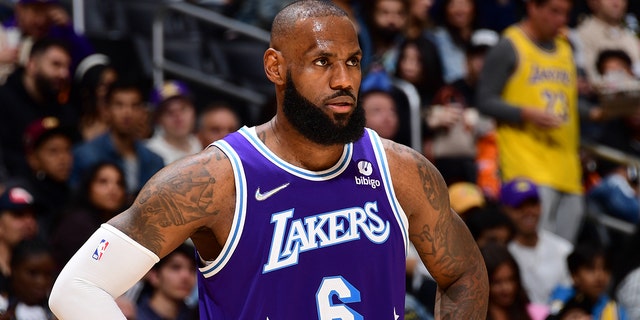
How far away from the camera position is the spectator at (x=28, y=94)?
8023 millimetres

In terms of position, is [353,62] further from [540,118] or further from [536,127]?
[536,127]

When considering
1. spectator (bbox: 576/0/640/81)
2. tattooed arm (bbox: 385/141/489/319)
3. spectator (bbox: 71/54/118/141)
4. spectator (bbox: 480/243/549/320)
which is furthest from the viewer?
spectator (bbox: 576/0/640/81)

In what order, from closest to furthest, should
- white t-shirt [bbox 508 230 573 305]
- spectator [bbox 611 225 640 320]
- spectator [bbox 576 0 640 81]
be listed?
spectator [bbox 611 225 640 320] < white t-shirt [bbox 508 230 573 305] < spectator [bbox 576 0 640 81]

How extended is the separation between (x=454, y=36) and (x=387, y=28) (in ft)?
2.71

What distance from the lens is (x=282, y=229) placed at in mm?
3633

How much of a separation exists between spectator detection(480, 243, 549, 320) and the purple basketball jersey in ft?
10.9

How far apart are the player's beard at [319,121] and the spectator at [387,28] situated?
5.69 meters

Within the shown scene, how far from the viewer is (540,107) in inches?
328

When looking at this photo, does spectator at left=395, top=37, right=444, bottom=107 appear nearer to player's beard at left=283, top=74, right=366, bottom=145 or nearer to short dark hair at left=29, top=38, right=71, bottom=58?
short dark hair at left=29, top=38, right=71, bottom=58

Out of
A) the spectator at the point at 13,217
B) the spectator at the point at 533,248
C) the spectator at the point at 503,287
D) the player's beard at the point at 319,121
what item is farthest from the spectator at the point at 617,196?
the player's beard at the point at 319,121

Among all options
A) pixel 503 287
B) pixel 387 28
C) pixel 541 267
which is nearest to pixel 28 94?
pixel 387 28

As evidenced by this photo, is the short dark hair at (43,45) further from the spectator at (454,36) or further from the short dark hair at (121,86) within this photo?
the spectator at (454,36)

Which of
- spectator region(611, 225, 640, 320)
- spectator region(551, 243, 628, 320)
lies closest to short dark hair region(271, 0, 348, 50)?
spectator region(551, 243, 628, 320)

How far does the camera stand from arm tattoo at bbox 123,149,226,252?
11.6 feet
